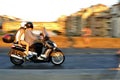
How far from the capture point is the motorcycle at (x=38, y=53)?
14.1 meters

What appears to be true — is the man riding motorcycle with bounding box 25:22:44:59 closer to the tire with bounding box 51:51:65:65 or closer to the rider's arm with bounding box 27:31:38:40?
the rider's arm with bounding box 27:31:38:40

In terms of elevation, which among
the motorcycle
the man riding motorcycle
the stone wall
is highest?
the man riding motorcycle

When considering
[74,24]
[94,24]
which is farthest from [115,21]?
[74,24]

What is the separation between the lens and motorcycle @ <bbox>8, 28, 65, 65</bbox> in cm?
1409

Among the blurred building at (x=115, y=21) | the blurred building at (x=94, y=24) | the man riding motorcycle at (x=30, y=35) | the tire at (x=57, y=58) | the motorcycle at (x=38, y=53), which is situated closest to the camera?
the man riding motorcycle at (x=30, y=35)

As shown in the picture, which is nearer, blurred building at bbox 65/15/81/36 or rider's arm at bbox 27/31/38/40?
rider's arm at bbox 27/31/38/40

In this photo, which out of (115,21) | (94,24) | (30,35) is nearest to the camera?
(30,35)

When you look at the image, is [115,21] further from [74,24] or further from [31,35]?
[31,35]

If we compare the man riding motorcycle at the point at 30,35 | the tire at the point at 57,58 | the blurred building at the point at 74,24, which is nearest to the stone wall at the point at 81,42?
the tire at the point at 57,58

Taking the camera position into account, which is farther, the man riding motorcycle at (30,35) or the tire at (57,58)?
the tire at (57,58)

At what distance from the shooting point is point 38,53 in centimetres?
1424

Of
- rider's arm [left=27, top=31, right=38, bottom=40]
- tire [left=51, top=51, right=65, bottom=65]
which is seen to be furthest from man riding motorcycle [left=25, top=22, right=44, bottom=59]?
tire [left=51, top=51, right=65, bottom=65]

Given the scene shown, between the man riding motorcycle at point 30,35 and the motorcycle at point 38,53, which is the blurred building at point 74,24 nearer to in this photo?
the motorcycle at point 38,53

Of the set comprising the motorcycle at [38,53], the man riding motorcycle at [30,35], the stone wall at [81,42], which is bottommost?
the stone wall at [81,42]
